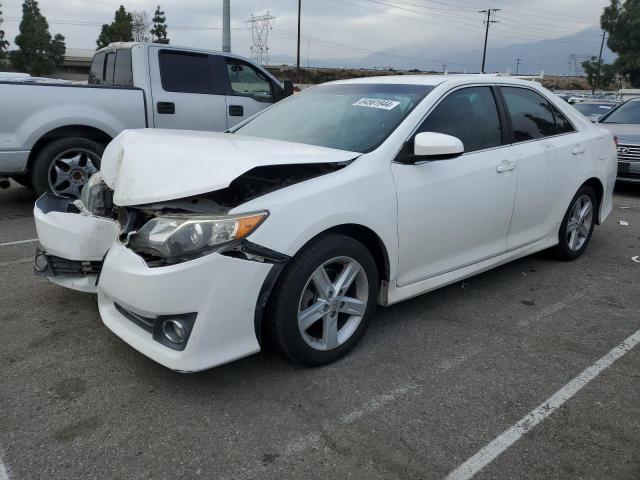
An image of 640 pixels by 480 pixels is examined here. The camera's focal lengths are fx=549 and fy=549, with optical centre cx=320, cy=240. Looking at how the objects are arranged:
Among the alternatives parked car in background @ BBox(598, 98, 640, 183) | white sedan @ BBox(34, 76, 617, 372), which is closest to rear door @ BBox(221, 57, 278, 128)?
white sedan @ BBox(34, 76, 617, 372)

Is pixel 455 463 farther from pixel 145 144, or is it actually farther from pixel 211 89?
pixel 211 89

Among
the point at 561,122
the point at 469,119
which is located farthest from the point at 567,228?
the point at 469,119

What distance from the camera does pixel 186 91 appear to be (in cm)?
721

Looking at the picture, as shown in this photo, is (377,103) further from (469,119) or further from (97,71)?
(97,71)

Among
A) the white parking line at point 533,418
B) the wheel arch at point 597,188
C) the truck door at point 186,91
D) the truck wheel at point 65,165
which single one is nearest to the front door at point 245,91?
the truck door at point 186,91

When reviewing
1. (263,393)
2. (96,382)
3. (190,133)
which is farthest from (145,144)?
(263,393)

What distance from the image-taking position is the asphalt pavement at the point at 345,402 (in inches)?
90.5

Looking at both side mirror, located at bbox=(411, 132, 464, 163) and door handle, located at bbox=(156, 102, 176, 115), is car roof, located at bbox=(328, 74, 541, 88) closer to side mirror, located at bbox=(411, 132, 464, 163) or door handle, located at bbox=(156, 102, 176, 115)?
side mirror, located at bbox=(411, 132, 464, 163)

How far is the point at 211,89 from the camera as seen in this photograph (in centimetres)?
742

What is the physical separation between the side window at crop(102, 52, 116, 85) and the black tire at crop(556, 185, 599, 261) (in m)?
5.95

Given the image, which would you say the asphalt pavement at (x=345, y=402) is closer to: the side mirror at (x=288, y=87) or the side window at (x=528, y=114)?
the side window at (x=528, y=114)

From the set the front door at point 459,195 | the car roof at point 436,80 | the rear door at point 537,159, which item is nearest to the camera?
the front door at point 459,195

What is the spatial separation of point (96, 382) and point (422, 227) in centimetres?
202

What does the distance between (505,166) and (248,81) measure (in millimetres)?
4822
